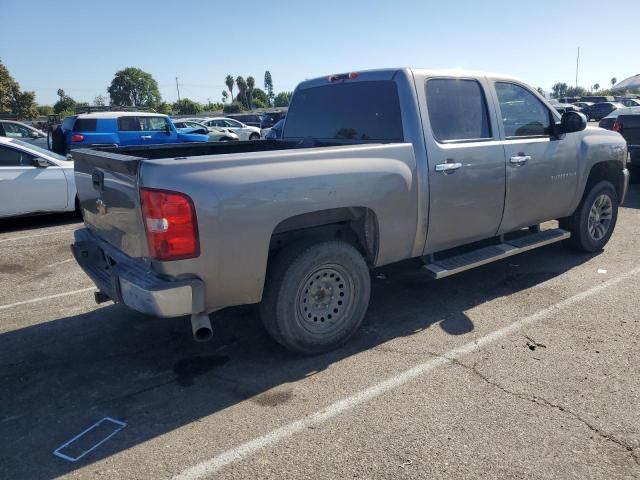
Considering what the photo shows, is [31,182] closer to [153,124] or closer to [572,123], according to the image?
[572,123]

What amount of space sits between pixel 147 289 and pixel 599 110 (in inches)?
1572

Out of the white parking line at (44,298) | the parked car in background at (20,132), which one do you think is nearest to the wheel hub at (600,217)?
the white parking line at (44,298)

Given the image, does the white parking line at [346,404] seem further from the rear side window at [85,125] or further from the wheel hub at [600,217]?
the rear side window at [85,125]

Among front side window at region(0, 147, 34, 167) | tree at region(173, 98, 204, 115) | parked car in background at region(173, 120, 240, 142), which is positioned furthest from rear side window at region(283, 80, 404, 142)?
tree at region(173, 98, 204, 115)

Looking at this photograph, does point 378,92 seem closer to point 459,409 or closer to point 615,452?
point 459,409

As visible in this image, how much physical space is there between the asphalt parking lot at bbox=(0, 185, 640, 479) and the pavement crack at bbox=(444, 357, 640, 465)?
11 mm

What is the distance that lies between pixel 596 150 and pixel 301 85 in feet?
10.8

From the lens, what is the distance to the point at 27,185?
8352 mm

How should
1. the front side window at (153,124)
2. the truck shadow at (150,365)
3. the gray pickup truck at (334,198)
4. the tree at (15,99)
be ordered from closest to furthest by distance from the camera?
the truck shadow at (150,365), the gray pickup truck at (334,198), the front side window at (153,124), the tree at (15,99)

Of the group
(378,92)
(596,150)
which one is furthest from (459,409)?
(596,150)

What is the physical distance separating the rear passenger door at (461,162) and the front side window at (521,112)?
250mm

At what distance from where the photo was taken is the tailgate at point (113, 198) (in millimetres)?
3260

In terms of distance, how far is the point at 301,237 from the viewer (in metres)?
3.79

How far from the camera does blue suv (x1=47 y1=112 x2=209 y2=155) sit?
15.3 meters
